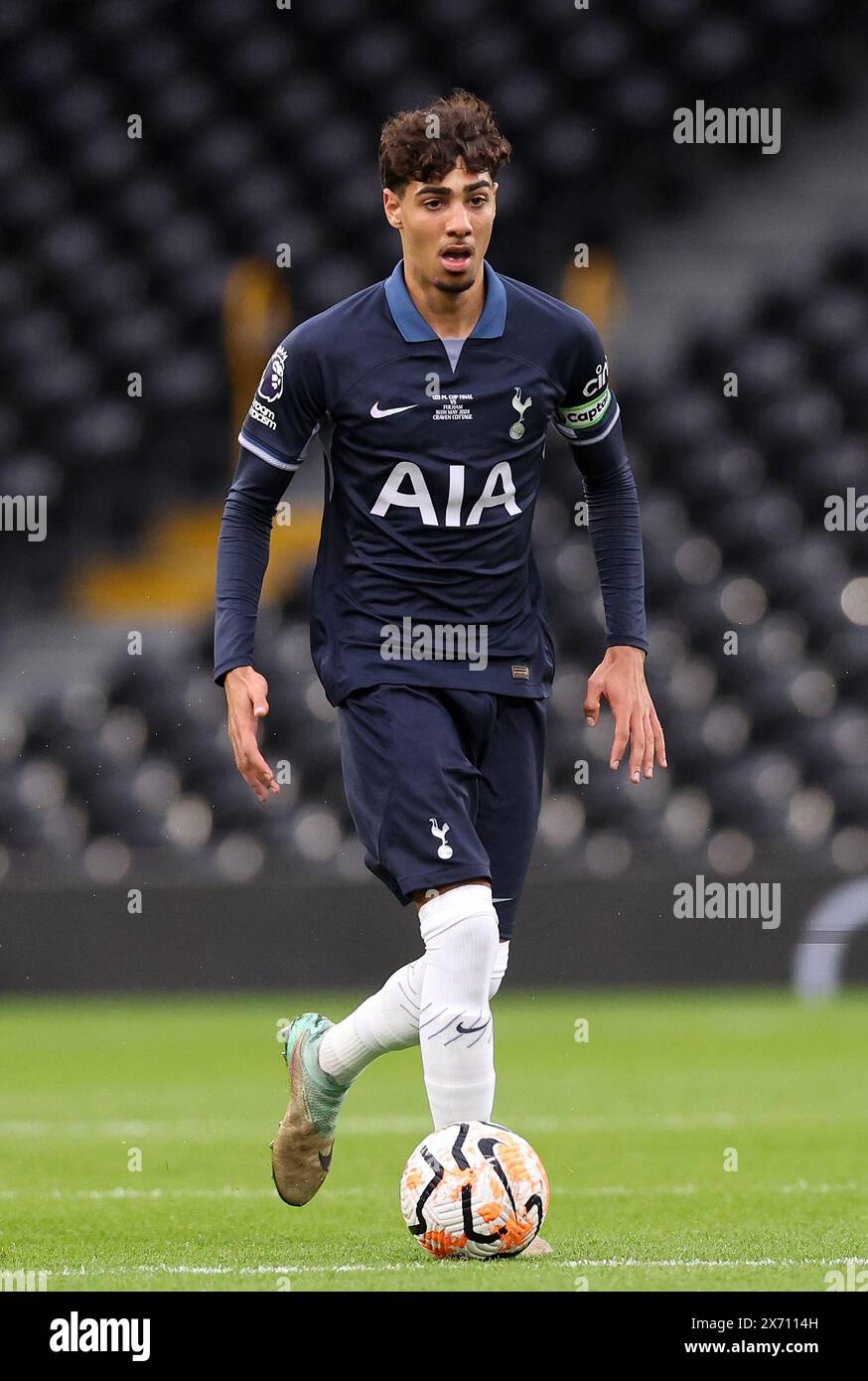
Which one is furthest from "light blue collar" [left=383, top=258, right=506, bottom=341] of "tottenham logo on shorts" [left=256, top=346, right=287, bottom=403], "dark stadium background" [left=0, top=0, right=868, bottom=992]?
"dark stadium background" [left=0, top=0, right=868, bottom=992]

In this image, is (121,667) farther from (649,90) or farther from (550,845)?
(649,90)

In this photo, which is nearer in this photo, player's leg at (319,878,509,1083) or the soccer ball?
the soccer ball

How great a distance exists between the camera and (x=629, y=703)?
393 centimetres

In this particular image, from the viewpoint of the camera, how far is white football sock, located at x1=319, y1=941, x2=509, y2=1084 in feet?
12.5

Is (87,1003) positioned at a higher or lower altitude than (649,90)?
lower

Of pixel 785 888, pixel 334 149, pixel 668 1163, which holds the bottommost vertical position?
pixel 668 1163

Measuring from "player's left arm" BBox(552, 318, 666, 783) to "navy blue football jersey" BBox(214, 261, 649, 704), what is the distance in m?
0.05

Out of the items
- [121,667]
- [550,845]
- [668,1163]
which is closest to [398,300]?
[668,1163]

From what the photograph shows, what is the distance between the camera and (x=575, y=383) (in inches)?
153

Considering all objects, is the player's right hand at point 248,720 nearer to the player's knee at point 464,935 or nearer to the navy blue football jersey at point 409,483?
the navy blue football jersey at point 409,483

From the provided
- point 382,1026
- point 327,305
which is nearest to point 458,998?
point 382,1026

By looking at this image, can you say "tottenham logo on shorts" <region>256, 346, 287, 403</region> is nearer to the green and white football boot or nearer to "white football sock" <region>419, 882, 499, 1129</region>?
"white football sock" <region>419, 882, 499, 1129</region>

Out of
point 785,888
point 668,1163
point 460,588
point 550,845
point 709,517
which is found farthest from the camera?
point 709,517

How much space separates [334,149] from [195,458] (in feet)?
5.71
